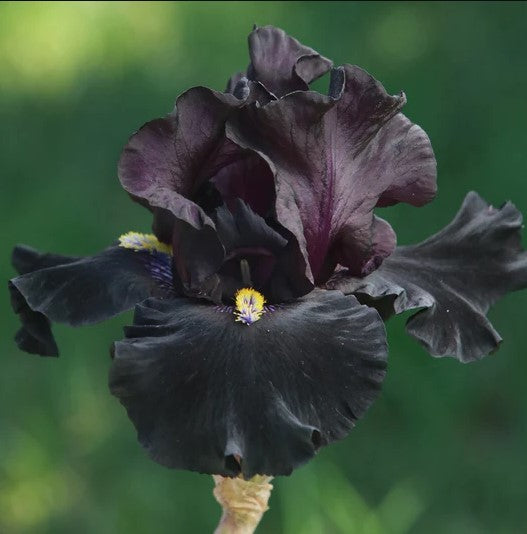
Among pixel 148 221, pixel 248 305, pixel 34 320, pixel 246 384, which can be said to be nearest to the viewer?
pixel 246 384

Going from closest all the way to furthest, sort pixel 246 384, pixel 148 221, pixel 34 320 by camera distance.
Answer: pixel 246 384
pixel 34 320
pixel 148 221

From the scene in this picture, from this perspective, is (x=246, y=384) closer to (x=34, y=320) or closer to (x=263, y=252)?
(x=263, y=252)

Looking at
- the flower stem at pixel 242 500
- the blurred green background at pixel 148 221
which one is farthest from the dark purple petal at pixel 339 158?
the blurred green background at pixel 148 221

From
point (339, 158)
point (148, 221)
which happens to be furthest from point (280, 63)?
point (148, 221)

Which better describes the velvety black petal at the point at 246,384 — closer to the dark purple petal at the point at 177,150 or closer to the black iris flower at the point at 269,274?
the black iris flower at the point at 269,274

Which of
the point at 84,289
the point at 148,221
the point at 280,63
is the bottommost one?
the point at 148,221

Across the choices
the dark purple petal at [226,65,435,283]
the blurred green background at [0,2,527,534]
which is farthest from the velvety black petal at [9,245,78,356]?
the blurred green background at [0,2,527,534]

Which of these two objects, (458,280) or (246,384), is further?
(458,280)
